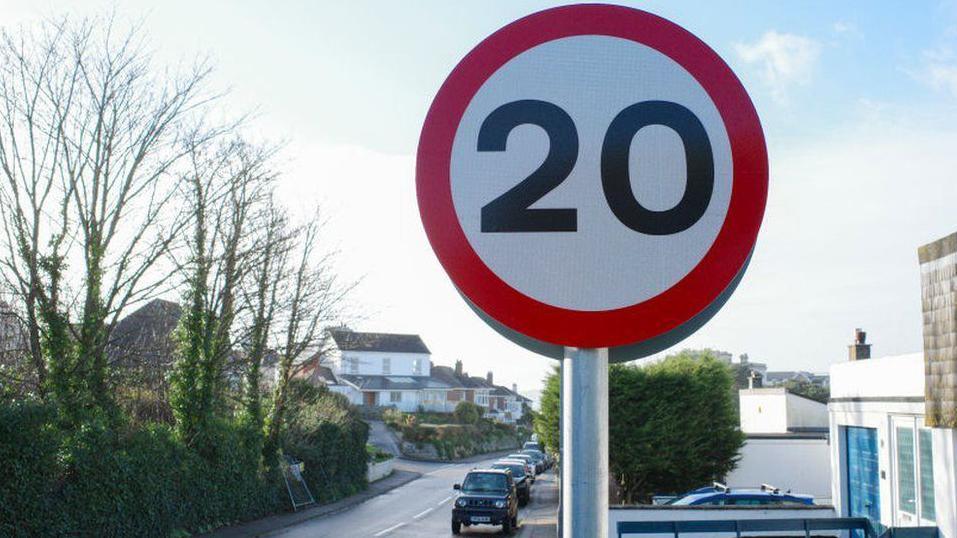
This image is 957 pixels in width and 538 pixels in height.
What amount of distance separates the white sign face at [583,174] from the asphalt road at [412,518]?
2359cm

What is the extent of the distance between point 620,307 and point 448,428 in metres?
62.9

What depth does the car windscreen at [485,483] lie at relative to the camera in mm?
26453

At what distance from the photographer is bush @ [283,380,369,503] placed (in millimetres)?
33250

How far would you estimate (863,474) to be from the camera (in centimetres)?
1493

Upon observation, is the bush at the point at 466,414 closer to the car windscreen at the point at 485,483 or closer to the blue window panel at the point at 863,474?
the car windscreen at the point at 485,483

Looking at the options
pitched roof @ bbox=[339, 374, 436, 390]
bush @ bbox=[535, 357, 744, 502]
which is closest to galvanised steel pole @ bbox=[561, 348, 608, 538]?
bush @ bbox=[535, 357, 744, 502]

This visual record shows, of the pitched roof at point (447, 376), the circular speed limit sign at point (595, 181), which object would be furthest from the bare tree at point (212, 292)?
the pitched roof at point (447, 376)

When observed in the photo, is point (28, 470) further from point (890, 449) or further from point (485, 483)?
point (890, 449)

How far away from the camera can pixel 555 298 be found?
76.9 inches

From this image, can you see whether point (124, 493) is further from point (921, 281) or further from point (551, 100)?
point (551, 100)

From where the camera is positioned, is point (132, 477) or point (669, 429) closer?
point (132, 477)

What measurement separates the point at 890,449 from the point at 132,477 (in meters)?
16.1

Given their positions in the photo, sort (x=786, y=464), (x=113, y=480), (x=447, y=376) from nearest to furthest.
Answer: (x=113, y=480) → (x=786, y=464) → (x=447, y=376)

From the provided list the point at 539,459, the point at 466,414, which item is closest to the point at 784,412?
the point at 539,459
